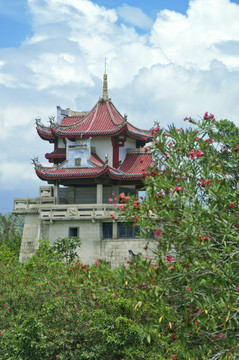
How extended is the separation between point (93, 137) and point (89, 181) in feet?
13.1

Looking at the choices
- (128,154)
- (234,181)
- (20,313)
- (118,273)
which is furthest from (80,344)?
(128,154)

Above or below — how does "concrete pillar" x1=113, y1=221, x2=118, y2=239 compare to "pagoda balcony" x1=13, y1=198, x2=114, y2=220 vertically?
below

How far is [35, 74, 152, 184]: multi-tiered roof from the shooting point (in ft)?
133

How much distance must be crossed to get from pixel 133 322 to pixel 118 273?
6573mm

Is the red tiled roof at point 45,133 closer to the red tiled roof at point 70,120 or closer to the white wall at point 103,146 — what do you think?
the red tiled roof at point 70,120

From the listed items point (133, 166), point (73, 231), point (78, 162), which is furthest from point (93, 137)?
point (73, 231)

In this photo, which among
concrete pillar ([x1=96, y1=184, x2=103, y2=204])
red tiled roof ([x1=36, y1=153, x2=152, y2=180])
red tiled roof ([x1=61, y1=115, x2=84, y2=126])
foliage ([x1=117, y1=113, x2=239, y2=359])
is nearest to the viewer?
foliage ([x1=117, y1=113, x2=239, y2=359])

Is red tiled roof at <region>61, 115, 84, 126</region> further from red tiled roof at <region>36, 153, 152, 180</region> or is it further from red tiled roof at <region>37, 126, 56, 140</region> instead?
red tiled roof at <region>36, 153, 152, 180</region>

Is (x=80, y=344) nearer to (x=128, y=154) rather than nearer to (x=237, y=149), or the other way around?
(x=237, y=149)

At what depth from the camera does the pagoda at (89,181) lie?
39.0 m

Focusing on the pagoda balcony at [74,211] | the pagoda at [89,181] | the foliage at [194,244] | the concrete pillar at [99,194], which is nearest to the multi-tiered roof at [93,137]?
the pagoda at [89,181]

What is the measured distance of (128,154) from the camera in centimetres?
4438

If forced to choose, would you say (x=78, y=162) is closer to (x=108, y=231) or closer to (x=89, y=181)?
(x=89, y=181)

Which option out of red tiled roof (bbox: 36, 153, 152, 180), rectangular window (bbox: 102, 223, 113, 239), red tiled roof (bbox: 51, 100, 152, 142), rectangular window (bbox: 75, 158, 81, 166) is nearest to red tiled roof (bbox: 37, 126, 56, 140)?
red tiled roof (bbox: 51, 100, 152, 142)
